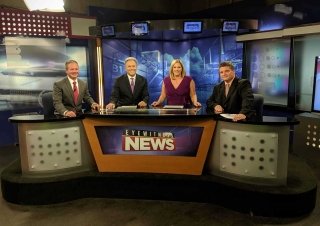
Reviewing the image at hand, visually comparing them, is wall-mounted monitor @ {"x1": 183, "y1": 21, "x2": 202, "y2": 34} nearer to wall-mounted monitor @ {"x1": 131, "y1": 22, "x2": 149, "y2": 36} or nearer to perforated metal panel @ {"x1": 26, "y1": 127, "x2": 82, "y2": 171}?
wall-mounted monitor @ {"x1": 131, "y1": 22, "x2": 149, "y2": 36}

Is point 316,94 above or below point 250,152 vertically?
above

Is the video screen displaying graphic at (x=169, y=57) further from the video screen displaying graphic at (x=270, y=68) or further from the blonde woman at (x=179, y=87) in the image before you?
the blonde woman at (x=179, y=87)

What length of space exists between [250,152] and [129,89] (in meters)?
1.82

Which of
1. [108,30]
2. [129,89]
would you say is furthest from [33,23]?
[129,89]

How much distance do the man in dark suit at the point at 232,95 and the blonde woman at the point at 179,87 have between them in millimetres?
501

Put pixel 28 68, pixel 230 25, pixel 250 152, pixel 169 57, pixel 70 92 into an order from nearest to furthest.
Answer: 1. pixel 250 152
2. pixel 70 92
3. pixel 230 25
4. pixel 28 68
5. pixel 169 57

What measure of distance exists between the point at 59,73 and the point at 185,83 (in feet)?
11.3

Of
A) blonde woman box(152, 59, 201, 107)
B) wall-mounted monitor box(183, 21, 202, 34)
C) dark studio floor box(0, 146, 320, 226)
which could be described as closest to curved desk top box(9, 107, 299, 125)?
blonde woman box(152, 59, 201, 107)

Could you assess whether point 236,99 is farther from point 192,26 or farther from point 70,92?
Answer: point 192,26

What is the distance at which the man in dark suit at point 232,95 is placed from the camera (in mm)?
3158

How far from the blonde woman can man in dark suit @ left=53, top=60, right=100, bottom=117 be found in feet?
3.18

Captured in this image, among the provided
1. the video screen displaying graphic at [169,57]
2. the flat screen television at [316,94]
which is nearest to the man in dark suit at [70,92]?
the flat screen television at [316,94]

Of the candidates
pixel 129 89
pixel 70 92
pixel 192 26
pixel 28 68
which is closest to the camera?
pixel 70 92

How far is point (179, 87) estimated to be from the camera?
386cm
